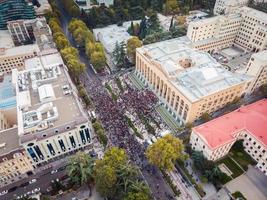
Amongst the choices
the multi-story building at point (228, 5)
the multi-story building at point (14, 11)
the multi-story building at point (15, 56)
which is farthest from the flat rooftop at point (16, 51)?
the multi-story building at point (228, 5)

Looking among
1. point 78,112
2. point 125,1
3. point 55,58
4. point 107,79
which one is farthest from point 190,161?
point 125,1

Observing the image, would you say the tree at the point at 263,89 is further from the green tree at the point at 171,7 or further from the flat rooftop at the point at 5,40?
the flat rooftop at the point at 5,40

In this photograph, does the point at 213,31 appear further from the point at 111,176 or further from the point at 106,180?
the point at 106,180

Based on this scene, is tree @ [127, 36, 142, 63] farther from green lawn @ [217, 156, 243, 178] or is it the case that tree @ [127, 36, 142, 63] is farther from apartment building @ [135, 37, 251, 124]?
green lawn @ [217, 156, 243, 178]

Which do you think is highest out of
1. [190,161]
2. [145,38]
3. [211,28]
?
[211,28]

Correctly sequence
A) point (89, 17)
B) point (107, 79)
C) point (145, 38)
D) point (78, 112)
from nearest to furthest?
point (78, 112)
point (107, 79)
point (145, 38)
point (89, 17)

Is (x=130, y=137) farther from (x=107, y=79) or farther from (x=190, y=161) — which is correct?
(x=107, y=79)

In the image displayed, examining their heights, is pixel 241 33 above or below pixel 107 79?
above

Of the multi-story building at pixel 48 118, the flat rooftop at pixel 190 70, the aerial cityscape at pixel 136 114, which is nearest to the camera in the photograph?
the aerial cityscape at pixel 136 114
